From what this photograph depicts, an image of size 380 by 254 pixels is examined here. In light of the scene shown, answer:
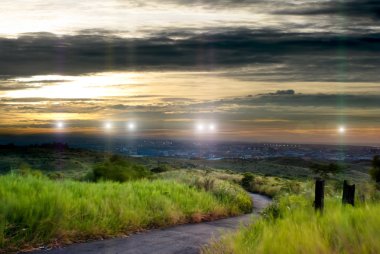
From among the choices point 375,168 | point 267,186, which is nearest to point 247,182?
point 267,186

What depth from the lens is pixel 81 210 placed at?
15.5m

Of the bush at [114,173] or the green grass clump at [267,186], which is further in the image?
the green grass clump at [267,186]

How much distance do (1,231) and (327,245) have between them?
7.75 m

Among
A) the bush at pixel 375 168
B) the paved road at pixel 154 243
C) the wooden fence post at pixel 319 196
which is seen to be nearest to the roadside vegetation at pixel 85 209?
the paved road at pixel 154 243

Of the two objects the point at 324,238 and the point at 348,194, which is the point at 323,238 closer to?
the point at 324,238

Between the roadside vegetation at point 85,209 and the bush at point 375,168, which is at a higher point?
the roadside vegetation at point 85,209

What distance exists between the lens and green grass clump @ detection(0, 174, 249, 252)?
44.0ft

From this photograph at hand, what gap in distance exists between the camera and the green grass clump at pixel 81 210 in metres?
13.4

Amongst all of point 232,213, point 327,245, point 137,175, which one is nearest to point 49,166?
point 137,175

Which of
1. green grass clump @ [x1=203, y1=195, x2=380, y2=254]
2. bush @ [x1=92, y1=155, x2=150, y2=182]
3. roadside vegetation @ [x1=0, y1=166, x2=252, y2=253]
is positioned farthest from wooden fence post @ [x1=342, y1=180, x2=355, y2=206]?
bush @ [x1=92, y1=155, x2=150, y2=182]

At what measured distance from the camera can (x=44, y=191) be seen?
51.0ft

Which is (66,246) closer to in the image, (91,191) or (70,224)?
(70,224)

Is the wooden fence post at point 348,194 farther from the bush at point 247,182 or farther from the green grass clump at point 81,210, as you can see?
the bush at point 247,182

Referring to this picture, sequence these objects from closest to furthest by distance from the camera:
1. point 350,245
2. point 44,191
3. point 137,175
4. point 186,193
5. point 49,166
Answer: point 350,245 < point 44,191 < point 186,193 < point 137,175 < point 49,166
